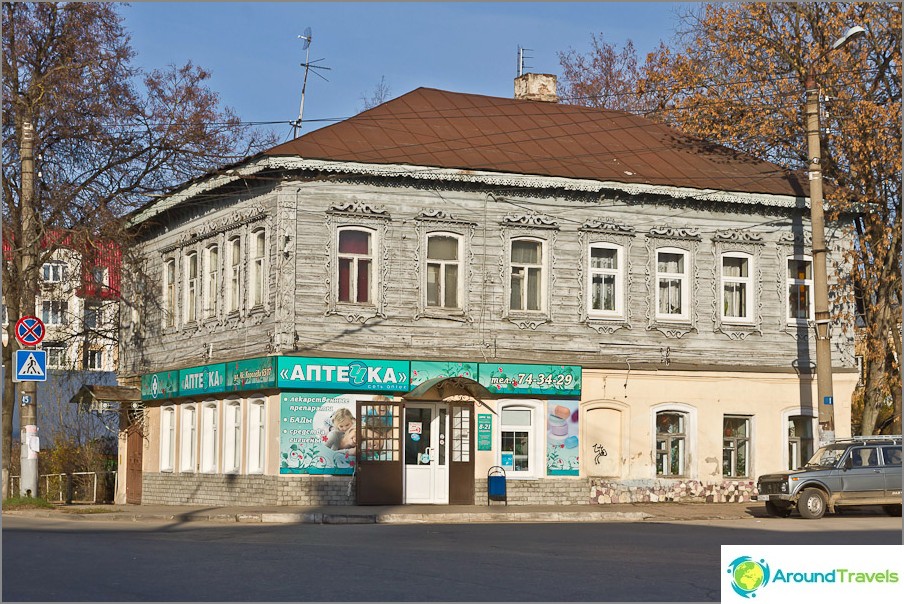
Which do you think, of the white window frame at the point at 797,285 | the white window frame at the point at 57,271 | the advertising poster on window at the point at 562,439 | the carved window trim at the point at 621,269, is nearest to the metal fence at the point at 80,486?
the white window frame at the point at 57,271

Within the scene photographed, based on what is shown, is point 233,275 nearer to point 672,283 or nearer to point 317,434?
point 317,434

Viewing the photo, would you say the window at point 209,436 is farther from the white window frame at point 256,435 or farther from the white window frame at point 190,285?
the white window frame at point 190,285

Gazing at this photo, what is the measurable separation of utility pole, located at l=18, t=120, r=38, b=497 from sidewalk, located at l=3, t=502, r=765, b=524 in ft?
3.38

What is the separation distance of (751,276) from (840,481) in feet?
22.2

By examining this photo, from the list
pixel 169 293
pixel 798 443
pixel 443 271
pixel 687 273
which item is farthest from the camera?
pixel 169 293

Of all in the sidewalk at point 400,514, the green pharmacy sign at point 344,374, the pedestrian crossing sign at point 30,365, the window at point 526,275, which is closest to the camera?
the pedestrian crossing sign at point 30,365

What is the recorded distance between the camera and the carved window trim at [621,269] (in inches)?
1224

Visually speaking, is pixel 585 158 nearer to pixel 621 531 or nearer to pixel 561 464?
pixel 561 464

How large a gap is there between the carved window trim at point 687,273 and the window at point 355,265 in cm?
701

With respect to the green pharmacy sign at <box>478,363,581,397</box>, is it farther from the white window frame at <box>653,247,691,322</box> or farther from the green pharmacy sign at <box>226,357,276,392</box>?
the green pharmacy sign at <box>226,357,276,392</box>

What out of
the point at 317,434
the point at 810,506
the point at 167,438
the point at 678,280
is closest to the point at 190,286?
the point at 167,438

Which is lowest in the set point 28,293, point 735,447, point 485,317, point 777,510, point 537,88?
point 777,510

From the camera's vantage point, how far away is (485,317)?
30.2 m

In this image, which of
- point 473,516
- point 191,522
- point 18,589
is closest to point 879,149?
point 473,516
